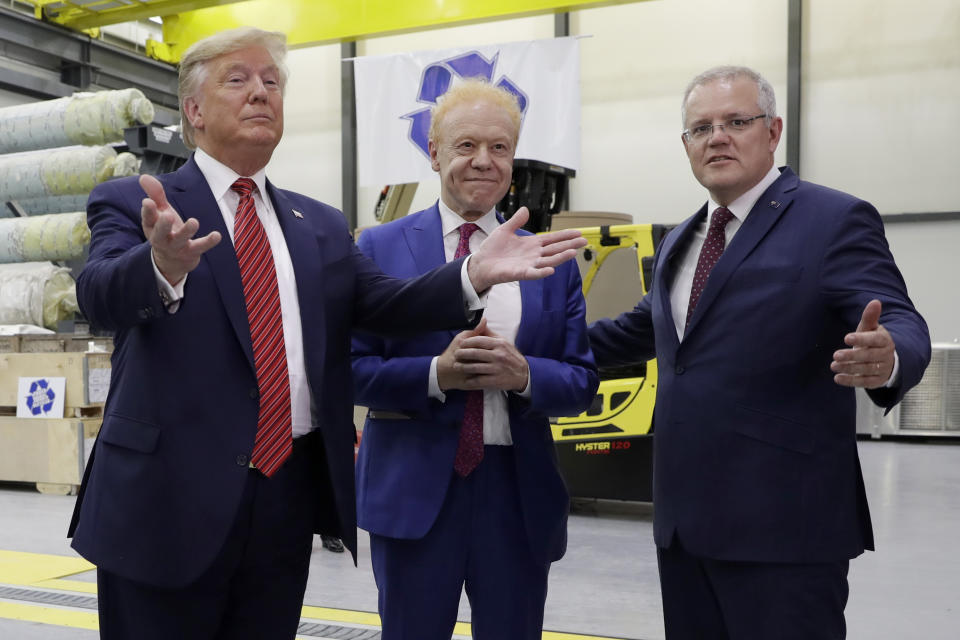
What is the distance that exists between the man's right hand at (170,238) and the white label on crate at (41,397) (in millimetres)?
6433

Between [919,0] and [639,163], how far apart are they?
415cm

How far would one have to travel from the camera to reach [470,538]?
6.75ft

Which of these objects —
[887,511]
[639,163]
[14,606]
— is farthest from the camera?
[639,163]

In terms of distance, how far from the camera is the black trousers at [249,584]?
171 cm

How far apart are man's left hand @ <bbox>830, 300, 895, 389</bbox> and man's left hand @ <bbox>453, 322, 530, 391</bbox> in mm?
658

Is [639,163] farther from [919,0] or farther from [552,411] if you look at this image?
[552,411]

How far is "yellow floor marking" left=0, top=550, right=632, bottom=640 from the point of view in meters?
3.95

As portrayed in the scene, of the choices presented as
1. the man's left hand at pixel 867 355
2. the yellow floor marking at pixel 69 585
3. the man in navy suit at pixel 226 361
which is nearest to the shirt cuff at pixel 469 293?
the man in navy suit at pixel 226 361

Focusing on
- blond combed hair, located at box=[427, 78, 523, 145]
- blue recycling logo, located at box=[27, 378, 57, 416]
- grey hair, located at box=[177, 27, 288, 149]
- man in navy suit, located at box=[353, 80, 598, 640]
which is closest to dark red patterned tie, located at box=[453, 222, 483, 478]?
man in navy suit, located at box=[353, 80, 598, 640]

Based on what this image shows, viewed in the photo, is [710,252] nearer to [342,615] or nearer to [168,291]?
[168,291]

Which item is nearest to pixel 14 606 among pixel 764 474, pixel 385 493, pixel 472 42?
pixel 385 493

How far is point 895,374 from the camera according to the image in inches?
68.4

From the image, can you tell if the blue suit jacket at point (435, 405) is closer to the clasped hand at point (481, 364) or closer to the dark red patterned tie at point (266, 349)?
the clasped hand at point (481, 364)

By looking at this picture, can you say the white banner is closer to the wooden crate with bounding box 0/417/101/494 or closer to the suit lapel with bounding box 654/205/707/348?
the wooden crate with bounding box 0/417/101/494
